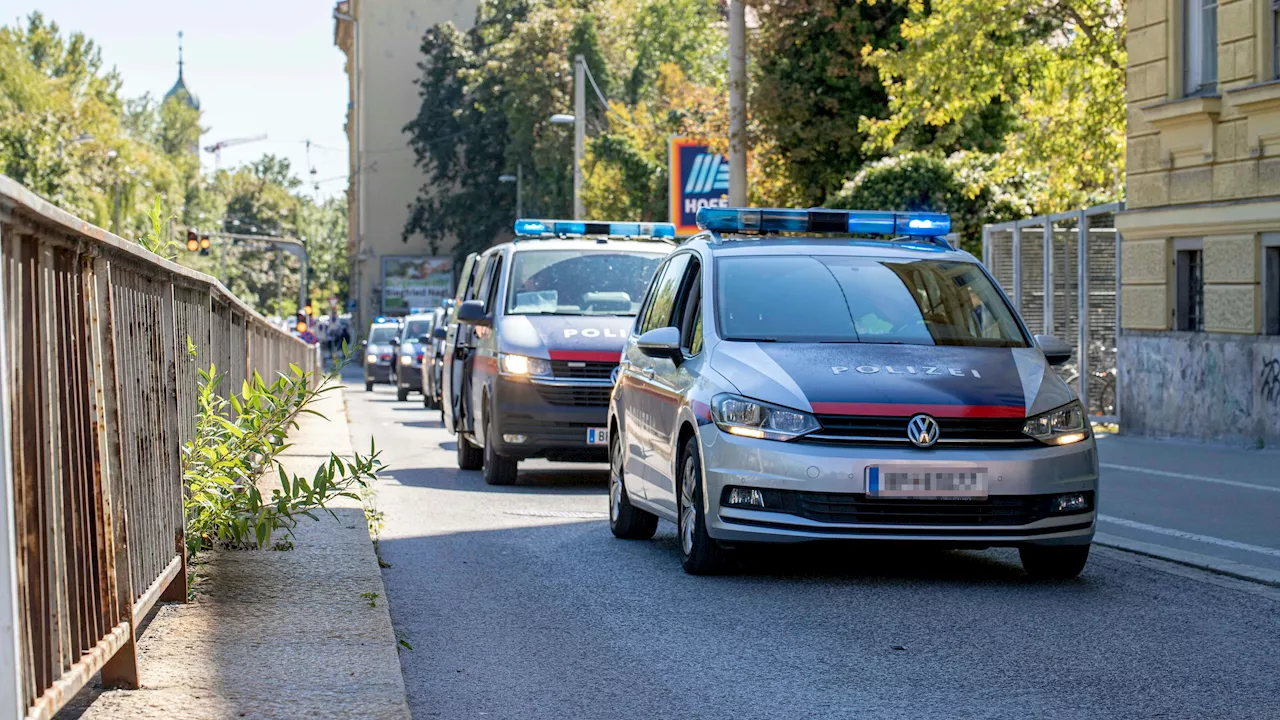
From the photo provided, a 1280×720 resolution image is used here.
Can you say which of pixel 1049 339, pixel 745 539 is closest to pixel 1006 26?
pixel 1049 339

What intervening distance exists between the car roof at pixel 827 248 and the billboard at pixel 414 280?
85.9 m

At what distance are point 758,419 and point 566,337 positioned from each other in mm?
6418

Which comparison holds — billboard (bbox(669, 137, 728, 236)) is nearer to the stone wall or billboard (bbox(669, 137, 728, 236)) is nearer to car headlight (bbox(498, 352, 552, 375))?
the stone wall

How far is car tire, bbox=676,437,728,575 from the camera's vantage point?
28.9ft

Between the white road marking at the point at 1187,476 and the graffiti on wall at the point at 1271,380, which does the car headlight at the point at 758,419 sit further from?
the graffiti on wall at the point at 1271,380

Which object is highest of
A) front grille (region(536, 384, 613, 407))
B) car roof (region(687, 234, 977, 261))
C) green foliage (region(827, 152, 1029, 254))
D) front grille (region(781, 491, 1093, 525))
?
green foliage (region(827, 152, 1029, 254))

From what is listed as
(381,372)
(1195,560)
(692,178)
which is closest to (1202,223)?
(1195,560)

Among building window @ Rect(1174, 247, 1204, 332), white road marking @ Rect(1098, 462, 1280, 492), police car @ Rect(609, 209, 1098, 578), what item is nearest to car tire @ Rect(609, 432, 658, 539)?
police car @ Rect(609, 209, 1098, 578)

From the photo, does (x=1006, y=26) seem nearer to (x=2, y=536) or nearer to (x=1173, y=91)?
(x=1173, y=91)

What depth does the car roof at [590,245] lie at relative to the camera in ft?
52.3

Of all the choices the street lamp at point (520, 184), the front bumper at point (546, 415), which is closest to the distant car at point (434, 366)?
the front bumper at point (546, 415)

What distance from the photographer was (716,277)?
9.72 metres

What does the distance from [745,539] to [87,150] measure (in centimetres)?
6454

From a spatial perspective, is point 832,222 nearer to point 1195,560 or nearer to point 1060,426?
point 1060,426
